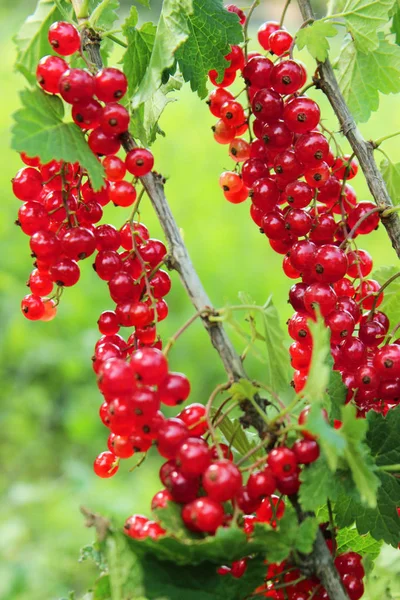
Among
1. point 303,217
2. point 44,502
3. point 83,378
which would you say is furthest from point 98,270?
point 83,378

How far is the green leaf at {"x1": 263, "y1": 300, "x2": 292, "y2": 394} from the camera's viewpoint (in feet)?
2.49

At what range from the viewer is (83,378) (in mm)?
3150

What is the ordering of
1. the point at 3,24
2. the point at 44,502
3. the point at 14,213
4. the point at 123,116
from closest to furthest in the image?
the point at 123,116
the point at 44,502
the point at 14,213
the point at 3,24

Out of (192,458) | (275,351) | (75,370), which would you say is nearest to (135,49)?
(275,351)

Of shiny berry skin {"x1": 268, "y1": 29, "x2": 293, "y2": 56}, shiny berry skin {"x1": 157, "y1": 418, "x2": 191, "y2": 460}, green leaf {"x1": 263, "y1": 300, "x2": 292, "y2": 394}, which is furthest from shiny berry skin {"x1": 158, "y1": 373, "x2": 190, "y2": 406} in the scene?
shiny berry skin {"x1": 268, "y1": 29, "x2": 293, "y2": 56}

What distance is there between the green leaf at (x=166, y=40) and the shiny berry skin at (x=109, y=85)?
74 mm

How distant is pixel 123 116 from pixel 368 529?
463 millimetres

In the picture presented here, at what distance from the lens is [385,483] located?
75cm

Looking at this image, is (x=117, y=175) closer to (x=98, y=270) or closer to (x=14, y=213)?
(x=98, y=270)

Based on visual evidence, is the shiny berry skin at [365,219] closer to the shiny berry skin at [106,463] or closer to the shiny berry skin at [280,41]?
the shiny berry skin at [280,41]

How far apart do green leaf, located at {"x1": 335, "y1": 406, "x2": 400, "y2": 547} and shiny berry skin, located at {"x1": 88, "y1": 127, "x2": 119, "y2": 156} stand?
359mm

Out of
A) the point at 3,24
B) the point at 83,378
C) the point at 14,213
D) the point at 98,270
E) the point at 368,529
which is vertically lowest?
the point at 368,529

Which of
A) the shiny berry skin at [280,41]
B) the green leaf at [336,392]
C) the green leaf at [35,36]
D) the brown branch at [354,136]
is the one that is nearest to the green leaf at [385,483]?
the green leaf at [336,392]

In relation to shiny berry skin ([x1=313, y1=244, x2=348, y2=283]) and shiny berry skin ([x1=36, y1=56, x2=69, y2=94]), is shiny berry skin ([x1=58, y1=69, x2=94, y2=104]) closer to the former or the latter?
shiny berry skin ([x1=36, y1=56, x2=69, y2=94])
